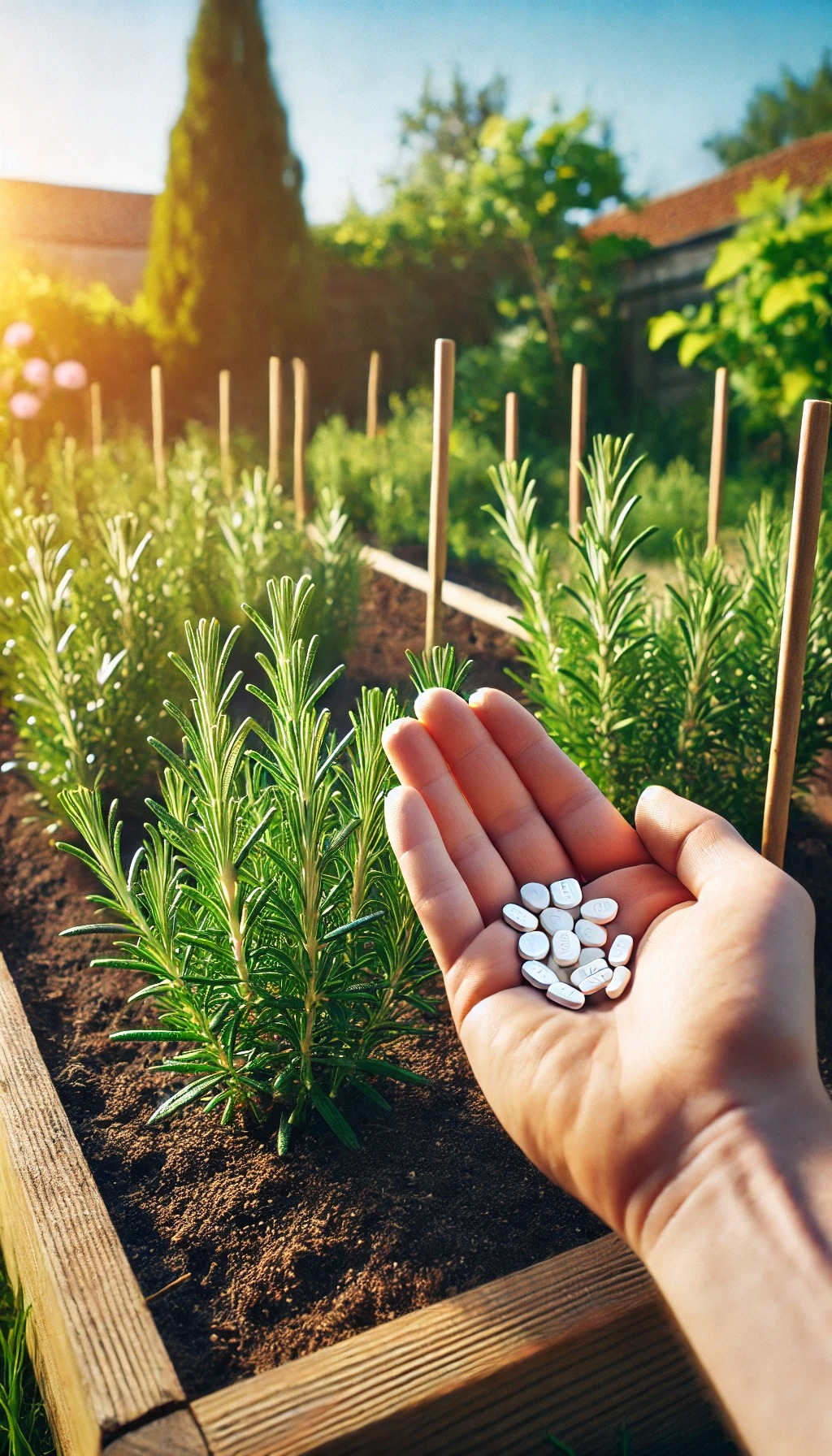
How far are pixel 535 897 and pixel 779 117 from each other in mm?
43215

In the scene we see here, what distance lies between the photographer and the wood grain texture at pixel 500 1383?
93cm

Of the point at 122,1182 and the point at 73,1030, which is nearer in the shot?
the point at 122,1182

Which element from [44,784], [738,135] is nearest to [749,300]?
[44,784]

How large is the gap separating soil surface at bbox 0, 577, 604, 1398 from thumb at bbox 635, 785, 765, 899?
17.8 inches

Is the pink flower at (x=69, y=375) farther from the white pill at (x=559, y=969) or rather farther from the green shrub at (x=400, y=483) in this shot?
the white pill at (x=559, y=969)

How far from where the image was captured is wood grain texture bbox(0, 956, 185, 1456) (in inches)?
37.9

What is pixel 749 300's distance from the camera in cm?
534

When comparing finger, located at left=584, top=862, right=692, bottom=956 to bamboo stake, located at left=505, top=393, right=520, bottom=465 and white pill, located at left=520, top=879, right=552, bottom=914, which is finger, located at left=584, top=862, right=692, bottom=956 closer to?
white pill, located at left=520, top=879, right=552, bottom=914

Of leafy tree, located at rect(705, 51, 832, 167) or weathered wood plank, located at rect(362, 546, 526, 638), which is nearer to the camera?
weathered wood plank, located at rect(362, 546, 526, 638)

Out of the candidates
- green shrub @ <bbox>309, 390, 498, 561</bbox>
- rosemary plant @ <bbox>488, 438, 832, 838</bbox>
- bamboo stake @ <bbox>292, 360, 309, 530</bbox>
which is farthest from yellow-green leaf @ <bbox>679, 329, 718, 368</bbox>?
rosemary plant @ <bbox>488, 438, 832, 838</bbox>

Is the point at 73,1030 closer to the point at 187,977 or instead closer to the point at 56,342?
the point at 187,977

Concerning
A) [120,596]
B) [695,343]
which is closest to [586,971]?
[120,596]

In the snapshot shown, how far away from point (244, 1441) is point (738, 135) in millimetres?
43565

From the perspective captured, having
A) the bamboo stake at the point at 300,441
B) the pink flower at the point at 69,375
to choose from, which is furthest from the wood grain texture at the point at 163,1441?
the pink flower at the point at 69,375
